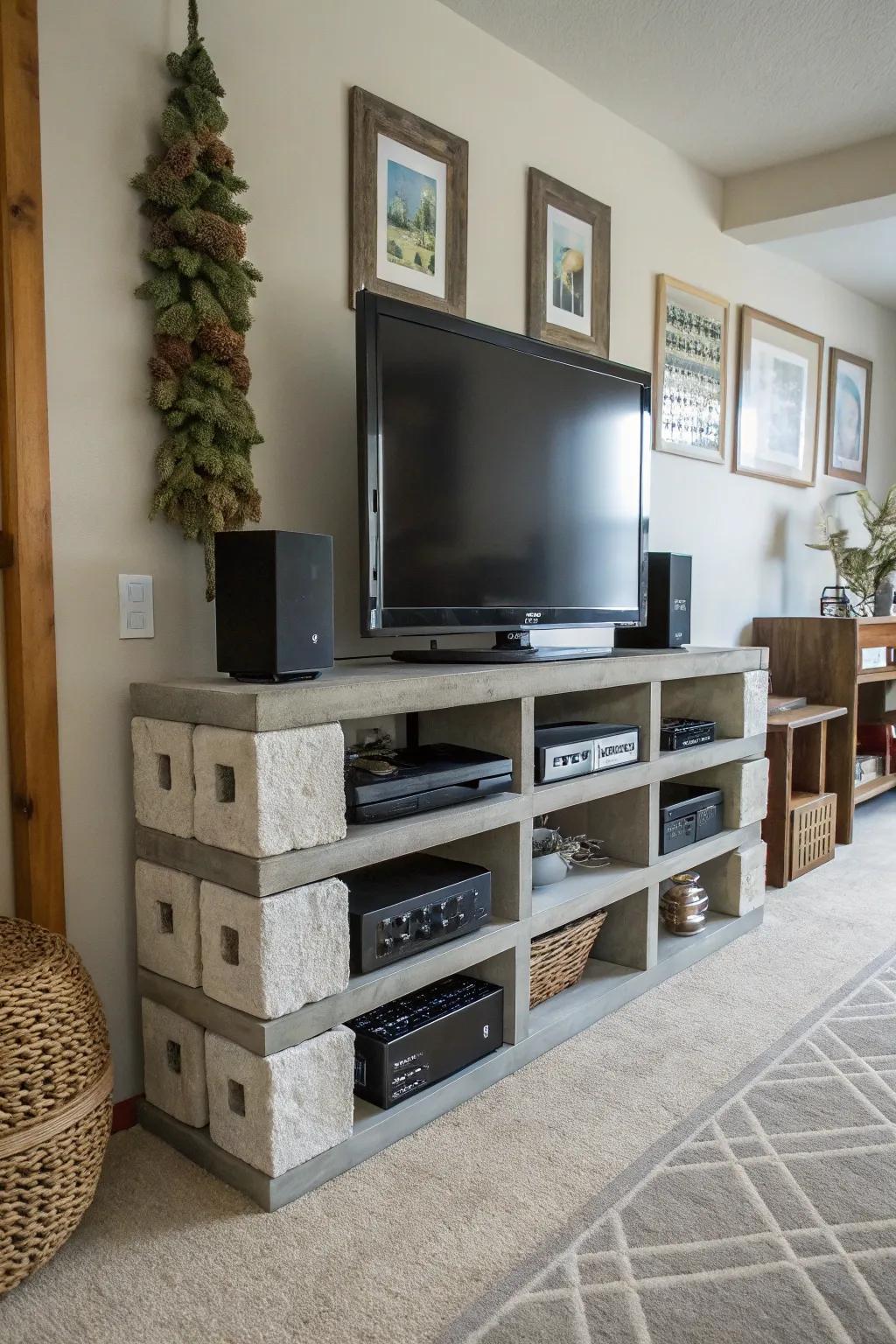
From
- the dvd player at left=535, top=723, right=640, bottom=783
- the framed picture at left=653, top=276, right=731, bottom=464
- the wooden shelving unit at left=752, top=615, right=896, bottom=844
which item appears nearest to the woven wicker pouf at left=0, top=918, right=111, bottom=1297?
the dvd player at left=535, top=723, right=640, bottom=783

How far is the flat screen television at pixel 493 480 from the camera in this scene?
1.88 metres

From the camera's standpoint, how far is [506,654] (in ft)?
6.80

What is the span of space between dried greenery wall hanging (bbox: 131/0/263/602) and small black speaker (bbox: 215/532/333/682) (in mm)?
213

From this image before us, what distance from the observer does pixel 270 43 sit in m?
1.94

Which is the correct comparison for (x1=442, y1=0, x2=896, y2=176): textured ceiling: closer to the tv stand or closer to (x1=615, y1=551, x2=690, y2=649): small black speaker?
(x1=615, y1=551, x2=690, y2=649): small black speaker

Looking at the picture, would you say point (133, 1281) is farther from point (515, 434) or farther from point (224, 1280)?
point (515, 434)

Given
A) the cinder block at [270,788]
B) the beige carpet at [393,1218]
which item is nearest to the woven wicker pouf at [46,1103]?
the beige carpet at [393,1218]

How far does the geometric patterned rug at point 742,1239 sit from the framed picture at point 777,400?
2522 millimetres

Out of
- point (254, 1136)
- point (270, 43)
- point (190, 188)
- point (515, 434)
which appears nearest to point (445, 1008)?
point (254, 1136)

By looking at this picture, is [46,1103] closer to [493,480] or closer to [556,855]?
[556,855]

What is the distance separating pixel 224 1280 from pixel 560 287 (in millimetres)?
2487

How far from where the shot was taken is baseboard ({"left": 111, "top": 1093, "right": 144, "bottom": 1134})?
5.67 feet

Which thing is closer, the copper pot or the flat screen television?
the flat screen television

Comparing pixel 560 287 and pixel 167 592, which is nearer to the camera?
pixel 167 592
